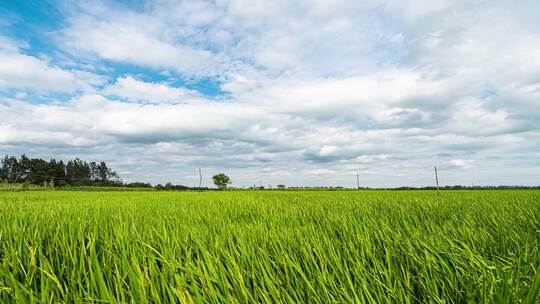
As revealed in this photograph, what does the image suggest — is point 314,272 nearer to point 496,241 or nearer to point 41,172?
point 496,241

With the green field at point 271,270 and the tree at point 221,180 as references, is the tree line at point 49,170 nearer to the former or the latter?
the tree at point 221,180

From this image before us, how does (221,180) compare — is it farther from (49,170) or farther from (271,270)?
(271,270)

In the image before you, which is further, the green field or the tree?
the tree

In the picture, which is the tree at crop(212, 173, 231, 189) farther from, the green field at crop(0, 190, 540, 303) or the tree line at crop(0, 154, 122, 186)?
the green field at crop(0, 190, 540, 303)

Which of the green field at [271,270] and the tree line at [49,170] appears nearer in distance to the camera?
the green field at [271,270]

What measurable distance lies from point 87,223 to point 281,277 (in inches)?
95.2

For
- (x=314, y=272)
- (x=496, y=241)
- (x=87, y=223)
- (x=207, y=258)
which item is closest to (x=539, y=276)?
(x=314, y=272)

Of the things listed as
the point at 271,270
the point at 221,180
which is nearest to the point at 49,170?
the point at 221,180

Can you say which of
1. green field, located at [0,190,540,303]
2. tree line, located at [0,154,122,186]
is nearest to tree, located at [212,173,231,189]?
tree line, located at [0,154,122,186]

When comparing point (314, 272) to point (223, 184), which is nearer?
point (314, 272)

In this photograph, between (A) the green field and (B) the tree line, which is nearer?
(A) the green field

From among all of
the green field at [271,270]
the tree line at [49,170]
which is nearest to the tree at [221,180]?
the tree line at [49,170]

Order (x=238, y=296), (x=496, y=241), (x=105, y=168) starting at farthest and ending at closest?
(x=105, y=168) → (x=496, y=241) → (x=238, y=296)

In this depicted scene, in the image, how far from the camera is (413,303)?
123cm
